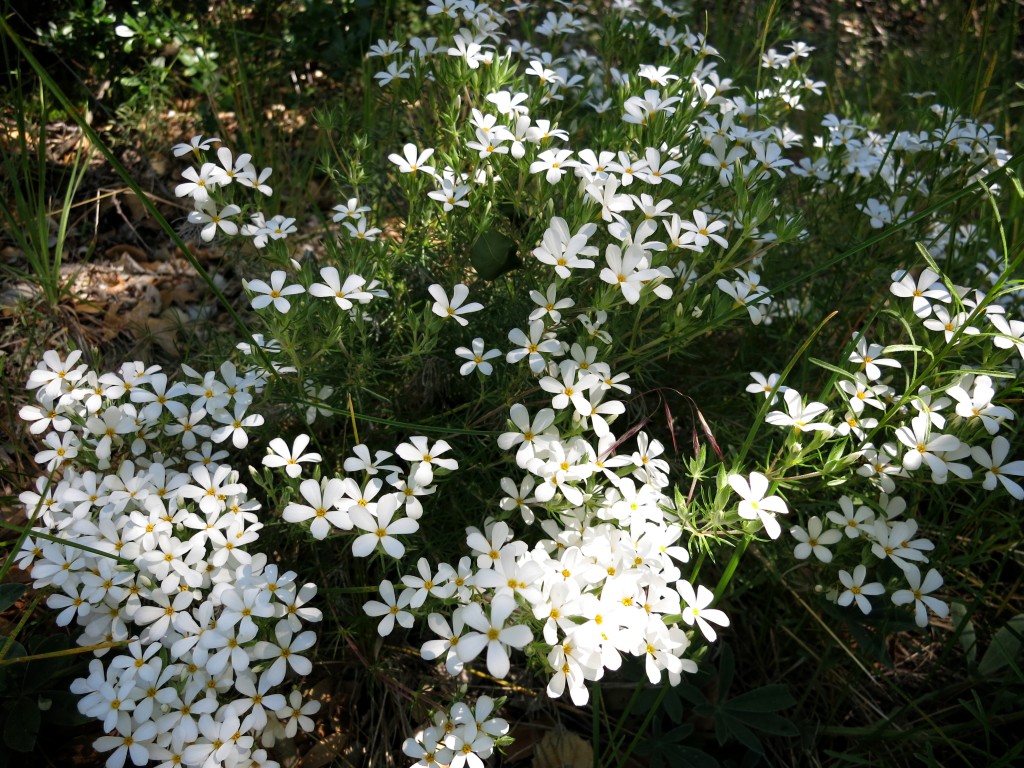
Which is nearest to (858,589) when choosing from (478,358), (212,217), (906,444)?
(906,444)

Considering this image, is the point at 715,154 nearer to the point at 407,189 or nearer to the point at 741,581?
the point at 407,189

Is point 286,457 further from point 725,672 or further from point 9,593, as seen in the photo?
point 725,672

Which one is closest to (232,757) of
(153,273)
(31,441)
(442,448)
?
(442,448)

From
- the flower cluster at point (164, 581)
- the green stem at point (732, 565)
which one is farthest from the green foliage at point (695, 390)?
the flower cluster at point (164, 581)

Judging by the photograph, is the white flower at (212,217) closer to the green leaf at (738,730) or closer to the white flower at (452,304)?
the white flower at (452,304)

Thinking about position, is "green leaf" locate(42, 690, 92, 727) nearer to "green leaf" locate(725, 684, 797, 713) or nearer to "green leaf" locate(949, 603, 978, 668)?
"green leaf" locate(725, 684, 797, 713)

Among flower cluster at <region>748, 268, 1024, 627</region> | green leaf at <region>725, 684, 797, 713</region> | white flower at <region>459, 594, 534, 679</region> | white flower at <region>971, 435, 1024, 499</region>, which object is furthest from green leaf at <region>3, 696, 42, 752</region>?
white flower at <region>971, 435, 1024, 499</region>
